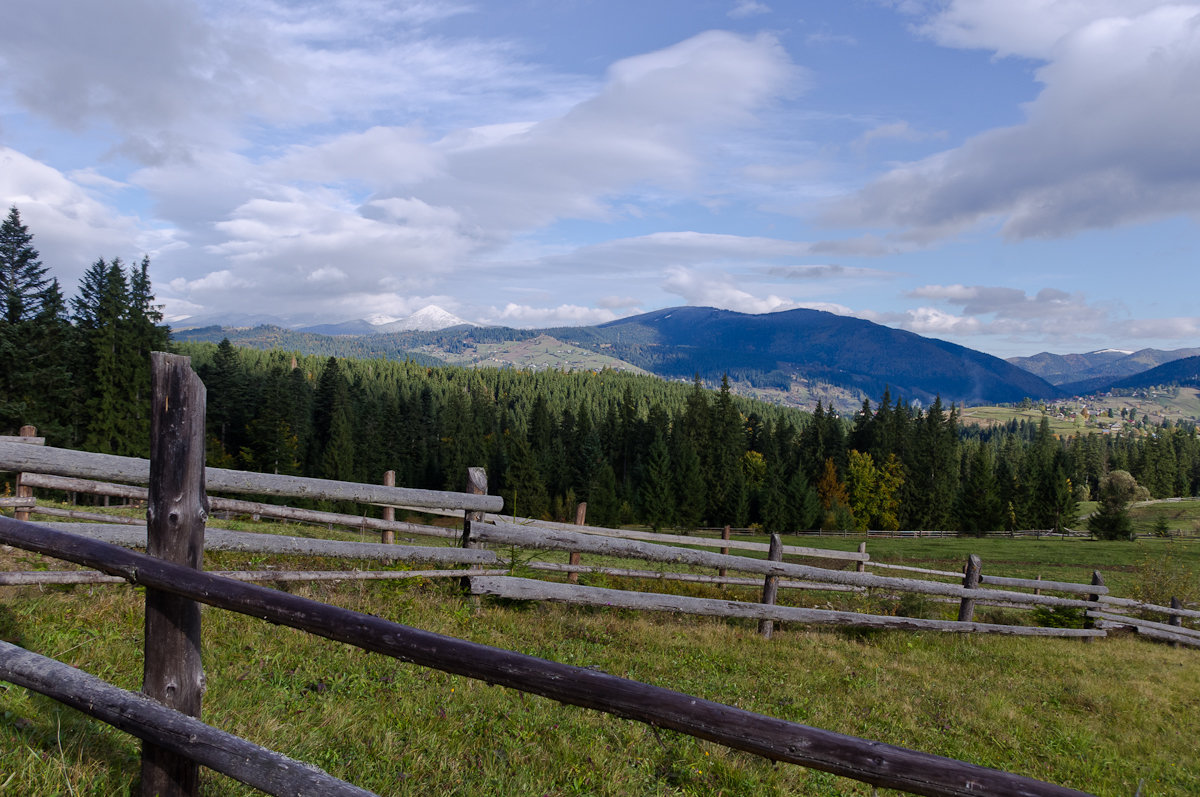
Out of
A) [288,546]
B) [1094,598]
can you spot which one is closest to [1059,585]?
[1094,598]

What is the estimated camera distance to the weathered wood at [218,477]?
166 inches

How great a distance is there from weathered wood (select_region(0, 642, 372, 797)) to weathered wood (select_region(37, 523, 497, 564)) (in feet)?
7.39

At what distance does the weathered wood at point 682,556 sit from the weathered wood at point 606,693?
17.6 feet

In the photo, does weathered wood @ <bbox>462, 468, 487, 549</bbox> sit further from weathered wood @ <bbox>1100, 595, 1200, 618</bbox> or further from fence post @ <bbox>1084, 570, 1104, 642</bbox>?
weathered wood @ <bbox>1100, 595, 1200, 618</bbox>

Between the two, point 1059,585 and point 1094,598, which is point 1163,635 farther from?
point 1059,585

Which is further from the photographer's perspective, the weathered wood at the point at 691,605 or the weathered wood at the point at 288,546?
the weathered wood at the point at 691,605

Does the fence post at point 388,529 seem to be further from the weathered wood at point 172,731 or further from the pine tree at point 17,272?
the pine tree at point 17,272

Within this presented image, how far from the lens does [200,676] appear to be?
321 centimetres

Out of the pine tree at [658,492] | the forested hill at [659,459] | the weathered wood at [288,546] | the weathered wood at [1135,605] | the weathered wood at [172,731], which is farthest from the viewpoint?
the forested hill at [659,459]

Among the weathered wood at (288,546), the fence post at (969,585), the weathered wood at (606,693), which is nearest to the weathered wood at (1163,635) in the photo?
the fence post at (969,585)

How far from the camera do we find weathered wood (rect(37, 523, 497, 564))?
234 inches

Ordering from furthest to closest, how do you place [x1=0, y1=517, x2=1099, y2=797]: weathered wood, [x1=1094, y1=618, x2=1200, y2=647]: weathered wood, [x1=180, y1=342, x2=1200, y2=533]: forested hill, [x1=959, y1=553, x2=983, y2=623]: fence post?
1. [x1=180, y1=342, x2=1200, y2=533]: forested hill
2. [x1=1094, y1=618, x2=1200, y2=647]: weathered wood
3. [x1=959, y1=553, x2=983, y2=623]: fence post
4. [x1=0, y1=517, x2=1099, y2=797]: weathered wood

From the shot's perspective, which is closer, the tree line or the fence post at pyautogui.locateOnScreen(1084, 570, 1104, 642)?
the fence post at pyautogui.locateOnScreen(1084, 570, 1104, 642)

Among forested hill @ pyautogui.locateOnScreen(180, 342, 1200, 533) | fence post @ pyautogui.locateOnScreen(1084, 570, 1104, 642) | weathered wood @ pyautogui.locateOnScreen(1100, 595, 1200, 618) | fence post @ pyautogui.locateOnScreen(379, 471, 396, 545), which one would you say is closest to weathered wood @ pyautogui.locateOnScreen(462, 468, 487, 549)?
fence post @ pyautogui.locateOnScreen(379, 471, 396, 545)
